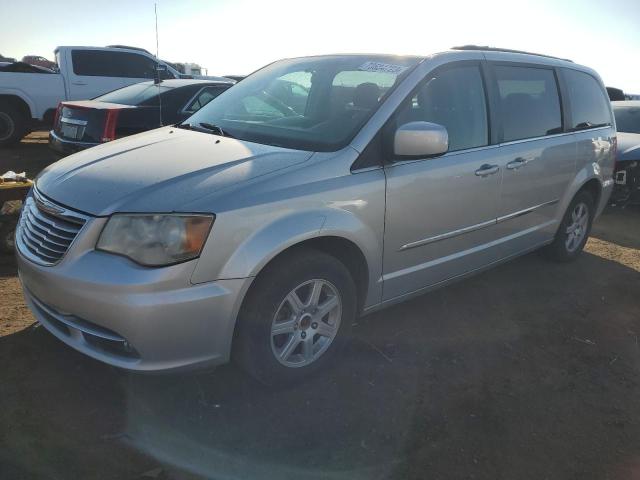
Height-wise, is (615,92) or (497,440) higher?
(615,92)

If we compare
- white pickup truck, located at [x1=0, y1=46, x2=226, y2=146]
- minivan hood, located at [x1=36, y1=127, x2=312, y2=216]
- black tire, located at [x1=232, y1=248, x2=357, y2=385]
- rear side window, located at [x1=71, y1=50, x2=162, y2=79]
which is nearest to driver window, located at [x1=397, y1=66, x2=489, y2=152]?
minivan hood, located at [x1=36, y1=127, x2=312, y2=216]

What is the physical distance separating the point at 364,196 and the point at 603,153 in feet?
10.7

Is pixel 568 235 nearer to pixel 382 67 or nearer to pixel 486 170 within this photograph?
pixel 486 170

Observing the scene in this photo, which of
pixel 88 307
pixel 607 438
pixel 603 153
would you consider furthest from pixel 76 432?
Result: pixel 603 153

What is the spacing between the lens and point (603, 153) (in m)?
4.97

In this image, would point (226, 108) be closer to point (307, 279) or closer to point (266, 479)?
point (307, 279)

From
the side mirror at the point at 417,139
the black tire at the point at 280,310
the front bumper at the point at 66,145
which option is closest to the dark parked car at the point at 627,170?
the side mirror at the point at 417,139

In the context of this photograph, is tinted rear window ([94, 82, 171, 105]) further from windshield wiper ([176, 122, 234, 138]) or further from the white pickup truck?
windshield wiper ([176, 122, 234, 138])

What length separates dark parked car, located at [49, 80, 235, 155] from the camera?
20.2ft

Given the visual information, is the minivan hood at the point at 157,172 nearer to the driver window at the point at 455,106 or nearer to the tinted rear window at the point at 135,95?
the driver window at the point at 455,106

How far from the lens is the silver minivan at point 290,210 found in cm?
233

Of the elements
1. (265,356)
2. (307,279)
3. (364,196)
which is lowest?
(265,356)

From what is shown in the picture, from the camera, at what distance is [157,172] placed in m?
2.63

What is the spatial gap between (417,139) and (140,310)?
1645 mm
